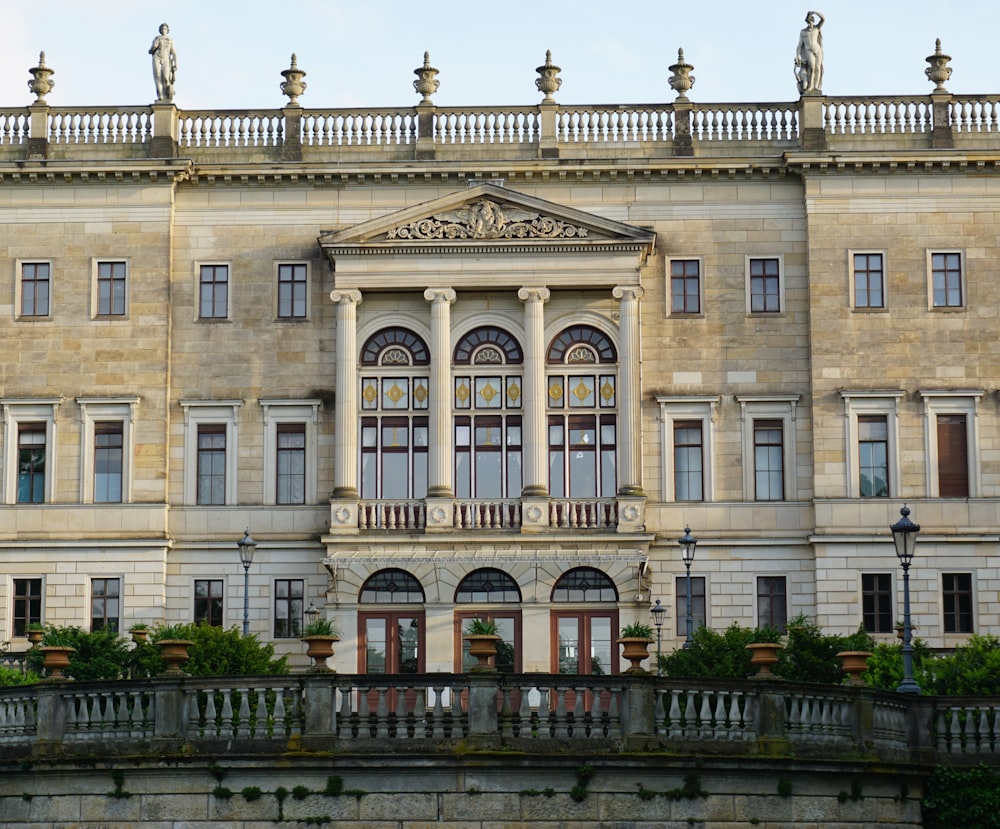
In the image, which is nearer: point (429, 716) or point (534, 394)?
point (429, 716)

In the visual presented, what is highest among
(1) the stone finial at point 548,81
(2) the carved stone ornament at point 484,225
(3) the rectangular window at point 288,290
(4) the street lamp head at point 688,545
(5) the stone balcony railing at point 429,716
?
(1) the stone finial at point 548,81

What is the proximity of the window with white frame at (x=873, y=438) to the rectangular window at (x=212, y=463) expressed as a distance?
1698 cm

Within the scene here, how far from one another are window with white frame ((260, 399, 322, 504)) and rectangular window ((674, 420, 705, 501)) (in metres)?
9.86

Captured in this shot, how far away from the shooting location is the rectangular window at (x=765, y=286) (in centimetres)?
6588

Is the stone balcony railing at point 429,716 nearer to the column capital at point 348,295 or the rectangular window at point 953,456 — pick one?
the rectangular window at point 953,456

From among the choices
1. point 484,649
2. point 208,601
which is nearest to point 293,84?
point 208,601

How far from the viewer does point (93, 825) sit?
104ft

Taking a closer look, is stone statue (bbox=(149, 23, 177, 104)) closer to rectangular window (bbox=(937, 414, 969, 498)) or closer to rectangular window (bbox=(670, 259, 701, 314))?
rectangular window (bbox=(670, 259, 701, 314))

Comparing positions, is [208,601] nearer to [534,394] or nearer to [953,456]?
[534,394]

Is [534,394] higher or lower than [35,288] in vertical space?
lower

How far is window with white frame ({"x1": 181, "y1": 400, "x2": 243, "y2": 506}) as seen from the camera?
215 feet

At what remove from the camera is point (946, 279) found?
215ft

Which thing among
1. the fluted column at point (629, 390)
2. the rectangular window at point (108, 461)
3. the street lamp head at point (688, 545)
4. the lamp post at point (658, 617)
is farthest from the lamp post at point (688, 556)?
the rectangular window at point (108, 461)

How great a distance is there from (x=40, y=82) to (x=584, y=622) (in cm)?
2166
